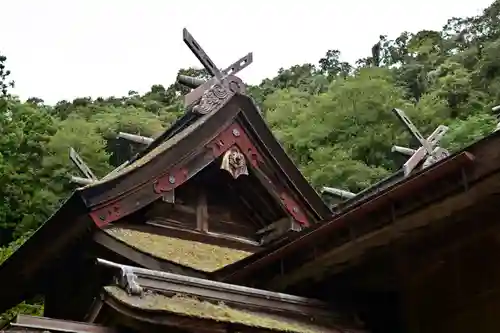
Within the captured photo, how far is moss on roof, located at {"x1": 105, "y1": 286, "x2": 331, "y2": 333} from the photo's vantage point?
4527 millimetres

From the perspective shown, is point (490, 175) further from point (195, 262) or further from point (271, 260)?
point (195, 262)

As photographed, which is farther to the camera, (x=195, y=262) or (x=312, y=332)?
(x=195, y=262)

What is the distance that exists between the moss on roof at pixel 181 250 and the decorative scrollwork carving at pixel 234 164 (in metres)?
1.01

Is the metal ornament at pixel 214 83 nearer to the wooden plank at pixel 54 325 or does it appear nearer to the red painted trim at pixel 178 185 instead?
the red painted trim at pixel 178 185

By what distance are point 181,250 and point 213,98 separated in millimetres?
2265

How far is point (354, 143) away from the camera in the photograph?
1469 inches

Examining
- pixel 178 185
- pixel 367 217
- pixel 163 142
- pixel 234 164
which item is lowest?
pixel 367 217

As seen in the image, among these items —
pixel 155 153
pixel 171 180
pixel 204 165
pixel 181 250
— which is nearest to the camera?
pixel 181 250

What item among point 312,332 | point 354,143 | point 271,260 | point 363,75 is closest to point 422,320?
point 312,332

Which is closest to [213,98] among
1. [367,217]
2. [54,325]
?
[367,217]

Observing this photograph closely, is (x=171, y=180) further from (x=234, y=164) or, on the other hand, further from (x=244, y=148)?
(x=244, y=148)

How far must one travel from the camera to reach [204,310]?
15.6ft

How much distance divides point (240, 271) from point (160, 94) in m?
56.8

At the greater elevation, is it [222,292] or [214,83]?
[214,83]
